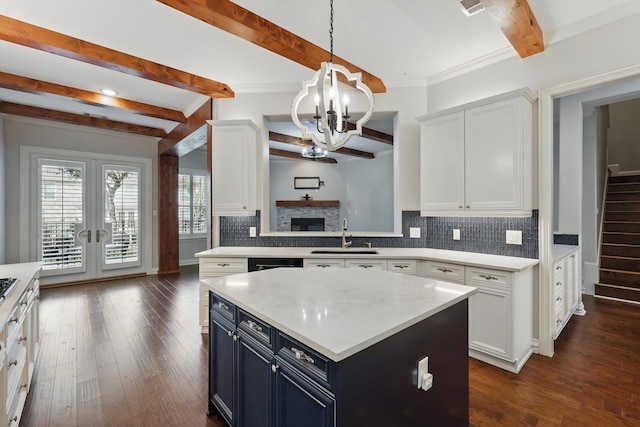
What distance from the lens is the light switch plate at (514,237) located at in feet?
9.30

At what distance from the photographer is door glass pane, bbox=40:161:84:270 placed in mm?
5059

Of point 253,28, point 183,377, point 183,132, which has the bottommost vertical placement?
point 183,377

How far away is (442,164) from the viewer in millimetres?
3105

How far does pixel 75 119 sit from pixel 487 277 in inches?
249

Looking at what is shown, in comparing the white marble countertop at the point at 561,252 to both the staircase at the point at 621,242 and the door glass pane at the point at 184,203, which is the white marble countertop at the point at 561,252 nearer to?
the staircase at the point at 621,242

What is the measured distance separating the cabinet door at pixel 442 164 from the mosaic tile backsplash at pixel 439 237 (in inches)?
13.1

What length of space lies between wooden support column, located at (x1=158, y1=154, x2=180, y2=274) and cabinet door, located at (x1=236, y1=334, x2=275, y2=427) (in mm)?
5492

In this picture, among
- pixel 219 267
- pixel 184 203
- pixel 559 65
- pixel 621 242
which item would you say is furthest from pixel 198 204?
pixel 621 242

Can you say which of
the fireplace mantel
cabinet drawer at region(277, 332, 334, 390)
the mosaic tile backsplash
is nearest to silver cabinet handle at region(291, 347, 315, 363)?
cabinet drawer at region(277, 332, 334, 390)

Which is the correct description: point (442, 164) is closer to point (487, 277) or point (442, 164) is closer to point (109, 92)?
point (487, 277)

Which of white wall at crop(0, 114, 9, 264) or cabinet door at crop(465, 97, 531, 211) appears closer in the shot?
cabinet door at crop(465, 97, 531, 211)

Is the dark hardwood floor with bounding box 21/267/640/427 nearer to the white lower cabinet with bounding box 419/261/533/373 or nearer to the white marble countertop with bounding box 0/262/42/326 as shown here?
the white lower cabinet with bounding box 419/261/533/373

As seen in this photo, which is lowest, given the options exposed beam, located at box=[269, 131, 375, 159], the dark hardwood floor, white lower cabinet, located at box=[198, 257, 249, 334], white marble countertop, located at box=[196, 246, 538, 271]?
the dark hardwood floor

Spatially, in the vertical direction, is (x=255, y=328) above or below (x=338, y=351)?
below
